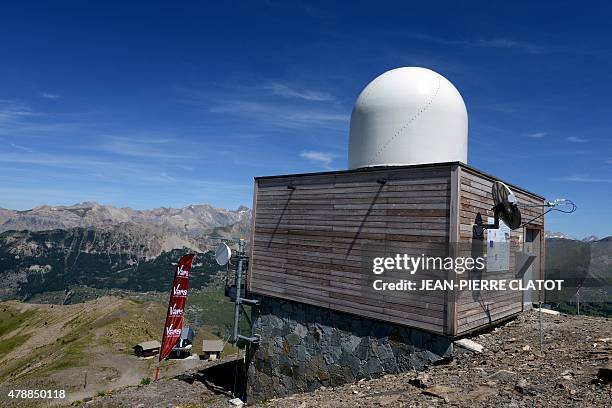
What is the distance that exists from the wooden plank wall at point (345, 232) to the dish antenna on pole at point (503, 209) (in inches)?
66.3

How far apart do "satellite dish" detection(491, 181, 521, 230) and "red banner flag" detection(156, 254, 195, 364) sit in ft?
48.4

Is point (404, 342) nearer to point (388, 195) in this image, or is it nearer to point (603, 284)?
point (388, 195)

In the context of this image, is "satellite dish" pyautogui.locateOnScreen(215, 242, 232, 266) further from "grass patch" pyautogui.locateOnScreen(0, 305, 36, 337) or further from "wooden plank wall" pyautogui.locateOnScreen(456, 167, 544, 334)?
"grass patch" pyautogui.locateOnScreen(0, 305, 36, 337)

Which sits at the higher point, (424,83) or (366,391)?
(424,83)

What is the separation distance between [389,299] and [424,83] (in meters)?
8.32

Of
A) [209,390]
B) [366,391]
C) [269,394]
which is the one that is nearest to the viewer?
[366,391]

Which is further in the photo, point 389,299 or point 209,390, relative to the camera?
point 209,390

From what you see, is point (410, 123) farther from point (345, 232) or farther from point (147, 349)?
point (147, 349)

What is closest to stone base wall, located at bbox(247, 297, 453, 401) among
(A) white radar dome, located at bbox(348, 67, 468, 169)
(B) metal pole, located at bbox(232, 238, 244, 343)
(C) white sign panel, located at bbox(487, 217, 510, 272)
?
(B) metal pole, located at bbox(232, 238, 244, 343)

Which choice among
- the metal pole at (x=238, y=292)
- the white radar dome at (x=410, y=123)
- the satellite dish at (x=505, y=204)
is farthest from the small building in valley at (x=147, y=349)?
the satellite dish at (x=505, y=204)

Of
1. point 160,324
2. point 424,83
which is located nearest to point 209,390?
point 424,83

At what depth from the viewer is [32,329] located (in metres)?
59.1

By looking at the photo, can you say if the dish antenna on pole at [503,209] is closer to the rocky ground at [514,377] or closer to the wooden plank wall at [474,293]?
the wooden plank wall at [474,293]

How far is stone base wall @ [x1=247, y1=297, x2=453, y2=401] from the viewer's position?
1110 centimetres
